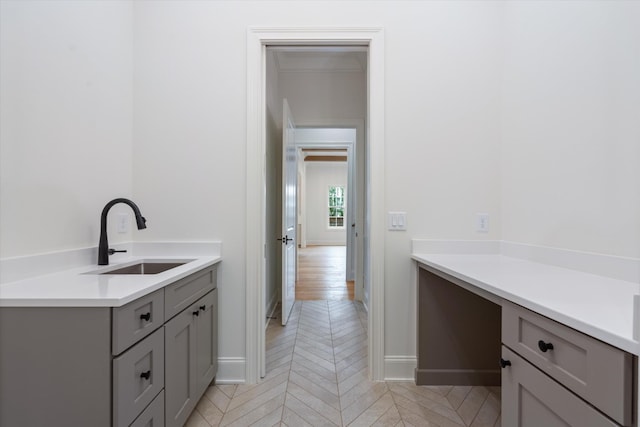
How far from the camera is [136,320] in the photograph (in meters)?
1.08

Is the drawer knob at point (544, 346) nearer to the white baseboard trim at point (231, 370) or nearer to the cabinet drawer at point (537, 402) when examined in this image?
the cabinet drawer at point (537, 402)

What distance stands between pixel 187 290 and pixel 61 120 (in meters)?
0.97

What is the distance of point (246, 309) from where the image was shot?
6.41ft

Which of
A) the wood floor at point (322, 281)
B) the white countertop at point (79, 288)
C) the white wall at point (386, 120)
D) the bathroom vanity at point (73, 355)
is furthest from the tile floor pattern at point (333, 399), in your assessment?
the wood floor at point (322, 281)

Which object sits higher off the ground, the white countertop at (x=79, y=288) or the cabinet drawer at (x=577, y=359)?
the white countertop at (x=79, y=288)

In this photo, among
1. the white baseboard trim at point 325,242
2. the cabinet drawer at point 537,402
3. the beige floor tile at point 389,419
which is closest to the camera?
the cabinet drawer at point 537,402

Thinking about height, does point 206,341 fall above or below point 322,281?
above

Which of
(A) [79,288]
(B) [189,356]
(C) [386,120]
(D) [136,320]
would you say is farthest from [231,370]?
(C) [386,120]

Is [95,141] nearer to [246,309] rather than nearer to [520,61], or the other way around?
[246,309]

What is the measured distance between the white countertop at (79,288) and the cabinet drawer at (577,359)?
1292 millimetres

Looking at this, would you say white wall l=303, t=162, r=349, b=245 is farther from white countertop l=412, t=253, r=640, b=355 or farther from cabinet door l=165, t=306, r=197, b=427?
cabinet door l=165, t=306, r=197, b=427

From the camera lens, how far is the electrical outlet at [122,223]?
71.5 inches

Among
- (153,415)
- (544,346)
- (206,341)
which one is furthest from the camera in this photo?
(206,341)

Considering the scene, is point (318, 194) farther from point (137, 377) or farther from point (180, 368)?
point (137, 377)
